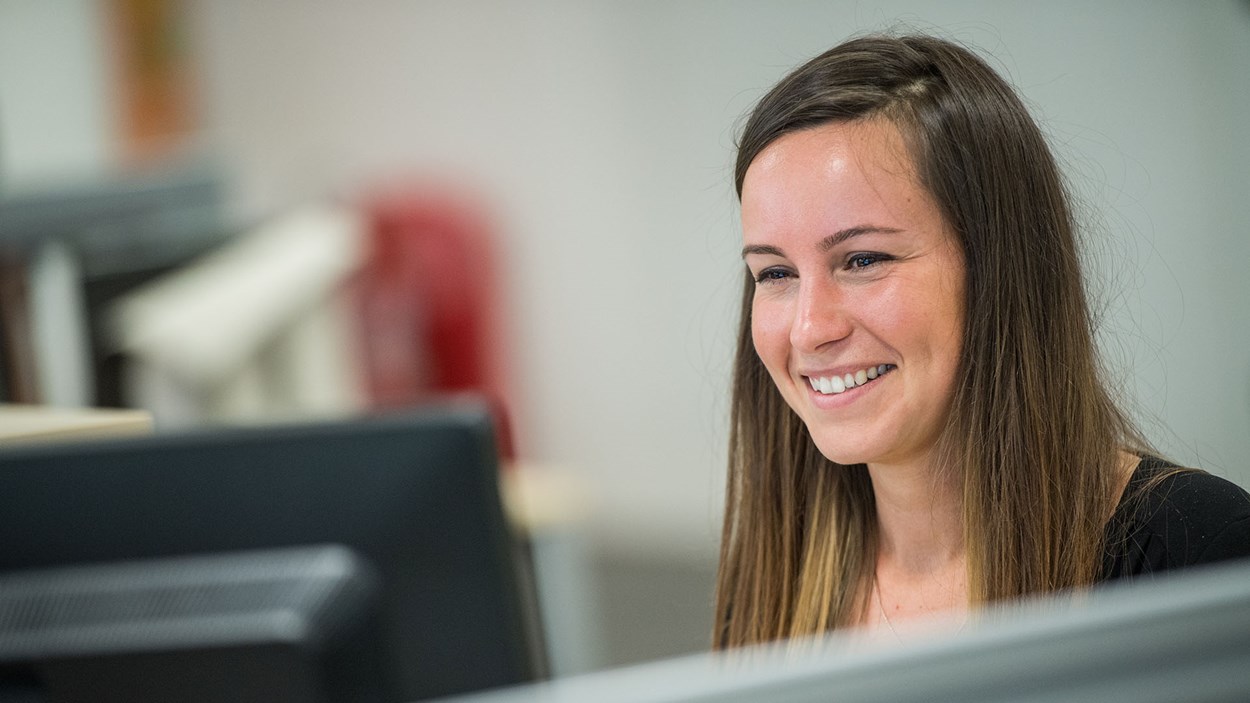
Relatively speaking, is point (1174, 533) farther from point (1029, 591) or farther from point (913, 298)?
point (913, 298)

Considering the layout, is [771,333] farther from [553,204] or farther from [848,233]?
[553,204]

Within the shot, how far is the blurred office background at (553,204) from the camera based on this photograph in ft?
6.97

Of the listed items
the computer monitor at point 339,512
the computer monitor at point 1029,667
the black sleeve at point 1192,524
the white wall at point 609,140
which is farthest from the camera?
the white wall at point 609,140

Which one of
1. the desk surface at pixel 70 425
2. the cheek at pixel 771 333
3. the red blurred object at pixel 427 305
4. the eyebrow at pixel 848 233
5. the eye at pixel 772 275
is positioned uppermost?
the eyebrow at pixel 848 233

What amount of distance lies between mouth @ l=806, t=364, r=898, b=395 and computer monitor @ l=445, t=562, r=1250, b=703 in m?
0.48

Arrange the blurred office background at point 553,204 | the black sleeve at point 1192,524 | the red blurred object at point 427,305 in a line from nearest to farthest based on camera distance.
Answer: the black sleeve at point 1192,524, the blurred office background at point 553,204, the red blurred object at point 427,305

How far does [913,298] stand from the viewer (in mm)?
867

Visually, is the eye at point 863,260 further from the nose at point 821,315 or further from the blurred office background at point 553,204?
the blurred office background at point 553,204

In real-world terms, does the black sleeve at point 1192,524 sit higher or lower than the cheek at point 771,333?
lower

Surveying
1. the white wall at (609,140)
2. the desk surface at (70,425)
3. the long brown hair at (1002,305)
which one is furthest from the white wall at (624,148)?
the desk surface at (70,425)

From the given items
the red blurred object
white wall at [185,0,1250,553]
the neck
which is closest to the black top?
the neck

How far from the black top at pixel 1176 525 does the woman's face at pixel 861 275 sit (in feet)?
0.49

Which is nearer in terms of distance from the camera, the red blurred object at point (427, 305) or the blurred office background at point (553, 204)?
the blurred office background at point (553, 204)

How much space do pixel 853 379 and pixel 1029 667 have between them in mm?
508
